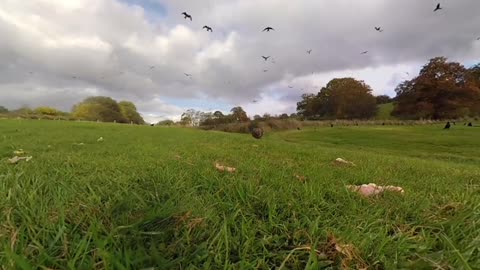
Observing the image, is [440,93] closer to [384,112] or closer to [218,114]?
[384,112]

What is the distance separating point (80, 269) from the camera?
56.4 inches

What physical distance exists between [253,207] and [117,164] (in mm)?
2498

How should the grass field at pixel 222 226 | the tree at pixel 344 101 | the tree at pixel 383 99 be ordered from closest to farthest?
the grass field at pixel 222 226 < the tree at pixel 344 101 < the tree at pixel 383 99

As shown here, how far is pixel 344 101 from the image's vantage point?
7781 centimetres

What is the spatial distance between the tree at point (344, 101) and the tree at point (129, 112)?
171 feet

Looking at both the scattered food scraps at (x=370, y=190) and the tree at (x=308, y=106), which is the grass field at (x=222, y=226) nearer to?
the scattered food scraps at (x=370, y=190)

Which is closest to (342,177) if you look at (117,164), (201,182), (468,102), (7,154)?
(201,182)

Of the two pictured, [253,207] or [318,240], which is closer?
[318,240]

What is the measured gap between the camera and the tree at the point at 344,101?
7656cm

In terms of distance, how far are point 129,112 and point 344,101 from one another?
206ft

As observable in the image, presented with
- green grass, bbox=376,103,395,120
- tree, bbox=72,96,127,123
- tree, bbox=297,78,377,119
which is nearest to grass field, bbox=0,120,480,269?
green grass, bbox=376,103,395,120

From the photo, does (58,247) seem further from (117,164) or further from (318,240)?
(117,164)

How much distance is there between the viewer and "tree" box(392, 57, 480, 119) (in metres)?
57.4

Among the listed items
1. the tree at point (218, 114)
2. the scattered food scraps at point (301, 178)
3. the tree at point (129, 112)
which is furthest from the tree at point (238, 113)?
the scattered food scraps at point (301, 178)
